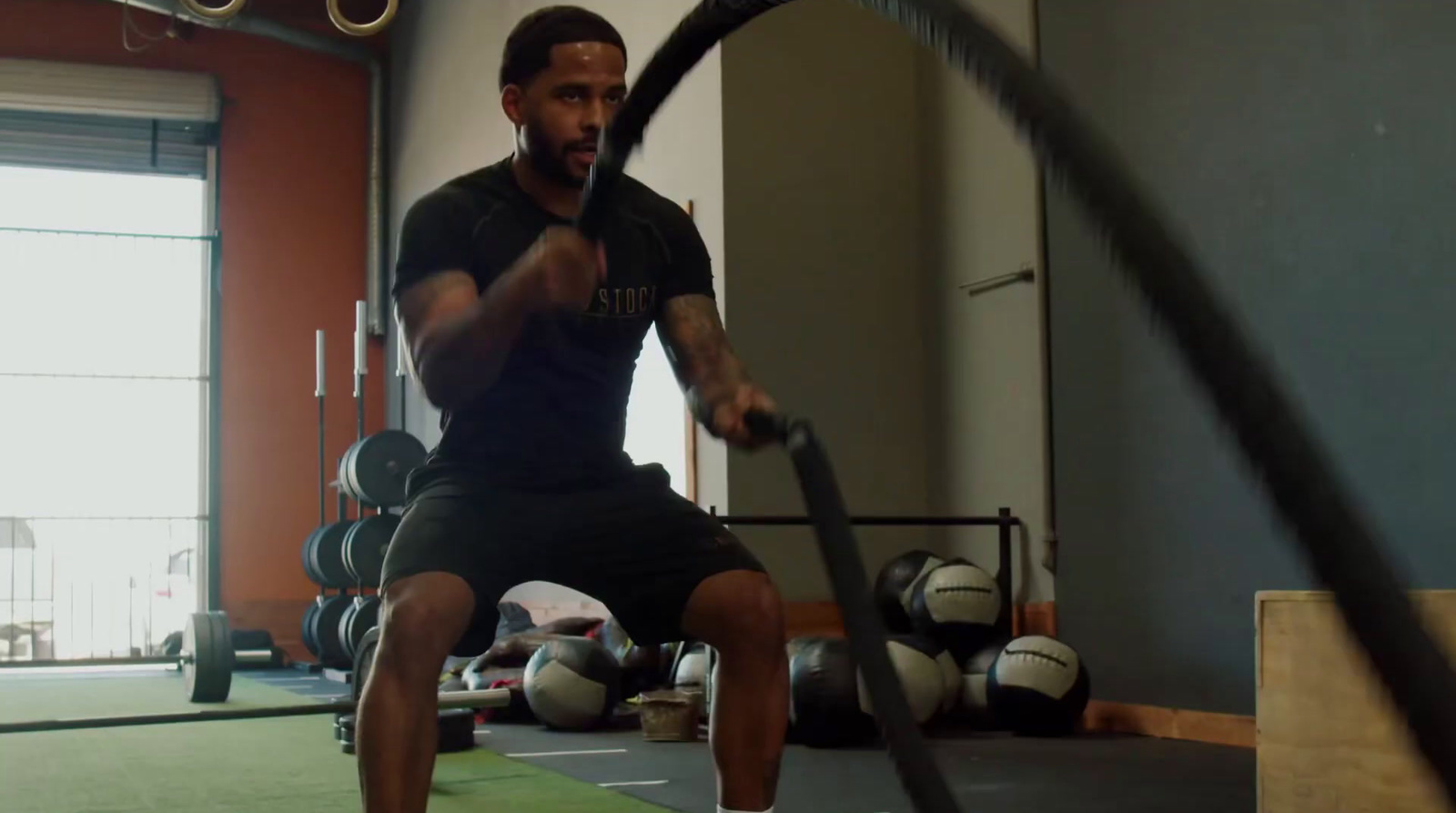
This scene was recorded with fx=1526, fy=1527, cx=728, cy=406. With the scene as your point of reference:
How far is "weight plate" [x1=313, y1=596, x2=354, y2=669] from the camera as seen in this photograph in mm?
6805

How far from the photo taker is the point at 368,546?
20.0ft

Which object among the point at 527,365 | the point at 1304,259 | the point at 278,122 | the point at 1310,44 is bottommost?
the point at 527,365

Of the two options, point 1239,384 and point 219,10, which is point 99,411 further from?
Result: point 1239,384

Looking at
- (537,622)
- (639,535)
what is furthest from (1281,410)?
(537,622)

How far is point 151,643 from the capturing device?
8172 millimetres

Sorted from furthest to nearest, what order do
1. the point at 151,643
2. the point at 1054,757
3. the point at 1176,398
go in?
the point at 151,643 → the point at 1176,398 → the point at 1054,757

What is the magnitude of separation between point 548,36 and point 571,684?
283cm

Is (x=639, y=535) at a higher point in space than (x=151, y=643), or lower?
higher

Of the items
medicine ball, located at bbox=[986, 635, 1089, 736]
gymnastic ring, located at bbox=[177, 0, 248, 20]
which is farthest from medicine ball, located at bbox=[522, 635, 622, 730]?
gymnastic ring, located at bbox=[177, 0, 248, 20]

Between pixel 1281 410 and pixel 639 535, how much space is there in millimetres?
1222

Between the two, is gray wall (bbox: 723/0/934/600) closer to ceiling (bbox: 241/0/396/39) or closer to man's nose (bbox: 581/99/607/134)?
man's nose (bbox: 581/99/607/134)

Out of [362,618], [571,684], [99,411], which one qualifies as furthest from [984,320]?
[99,411]

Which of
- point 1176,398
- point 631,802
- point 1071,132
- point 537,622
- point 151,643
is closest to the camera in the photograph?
point 1071,132

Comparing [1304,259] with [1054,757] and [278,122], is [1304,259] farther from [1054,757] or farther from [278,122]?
[278,122]
